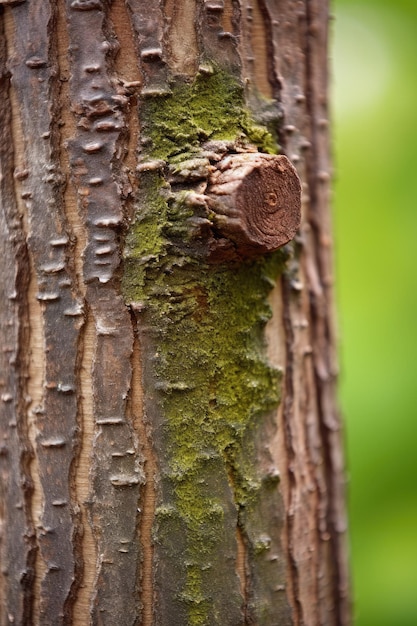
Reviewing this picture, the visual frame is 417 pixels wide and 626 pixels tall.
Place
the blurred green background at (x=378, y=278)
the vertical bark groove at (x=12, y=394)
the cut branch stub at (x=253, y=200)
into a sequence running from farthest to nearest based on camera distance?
the blurred green background at (x=378, y=278) < the vertical bark groove at (x=12, y=394) < the cut branch stub at (x=253, y=200)

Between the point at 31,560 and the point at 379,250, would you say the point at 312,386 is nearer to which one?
the point at 31,560

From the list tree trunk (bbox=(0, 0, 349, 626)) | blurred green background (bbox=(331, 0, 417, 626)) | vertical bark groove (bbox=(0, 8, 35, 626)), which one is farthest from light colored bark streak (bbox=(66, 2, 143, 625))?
blurred green background (bbox=(331, 0, 417, 626))

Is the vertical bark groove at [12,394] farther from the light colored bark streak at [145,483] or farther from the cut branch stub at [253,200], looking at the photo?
the cut branch stub at [253,200]

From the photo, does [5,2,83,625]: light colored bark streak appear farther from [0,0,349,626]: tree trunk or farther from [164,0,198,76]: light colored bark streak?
[164,0,198,76]: light colored bark streak

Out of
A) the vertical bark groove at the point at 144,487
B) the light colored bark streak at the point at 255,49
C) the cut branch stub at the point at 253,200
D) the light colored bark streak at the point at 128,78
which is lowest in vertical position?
the vertical bark groove at the point at 144,487

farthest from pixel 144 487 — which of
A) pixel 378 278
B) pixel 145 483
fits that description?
pixel 378 278

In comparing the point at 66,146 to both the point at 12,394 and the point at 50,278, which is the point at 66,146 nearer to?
the point at 50,278

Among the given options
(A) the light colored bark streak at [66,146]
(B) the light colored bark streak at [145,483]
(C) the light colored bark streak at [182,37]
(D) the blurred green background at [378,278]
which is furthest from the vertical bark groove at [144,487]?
(D) the blurred green background at [378,278]
